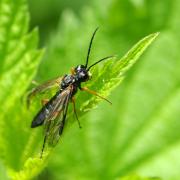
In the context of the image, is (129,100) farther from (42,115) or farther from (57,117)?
(42,115)

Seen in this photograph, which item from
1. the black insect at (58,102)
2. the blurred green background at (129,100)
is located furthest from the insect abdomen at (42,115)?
the blurred green background at (129,100)

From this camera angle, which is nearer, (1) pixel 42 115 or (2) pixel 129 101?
(1) pixel 42 115

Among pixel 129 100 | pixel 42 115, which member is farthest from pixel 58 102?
pixel 129 100

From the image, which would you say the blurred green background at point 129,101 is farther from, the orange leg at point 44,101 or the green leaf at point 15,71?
the orange leg at point 44,101

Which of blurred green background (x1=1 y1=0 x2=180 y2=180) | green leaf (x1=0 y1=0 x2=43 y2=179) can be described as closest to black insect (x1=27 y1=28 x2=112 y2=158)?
green leaf (x1=0 y1=0 x2=43 y2=179)

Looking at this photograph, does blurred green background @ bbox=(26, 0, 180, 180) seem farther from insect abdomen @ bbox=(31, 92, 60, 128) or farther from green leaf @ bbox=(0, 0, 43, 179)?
insect abdomen @ bbox=(31, 92, 60, 128)

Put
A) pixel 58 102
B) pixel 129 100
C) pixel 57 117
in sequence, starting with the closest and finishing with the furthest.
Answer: pixel 57 117, pixel 58 102, pixel 129 100

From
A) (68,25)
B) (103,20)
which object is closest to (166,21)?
(103,20)

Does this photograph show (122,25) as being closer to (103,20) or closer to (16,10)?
(103,20)
